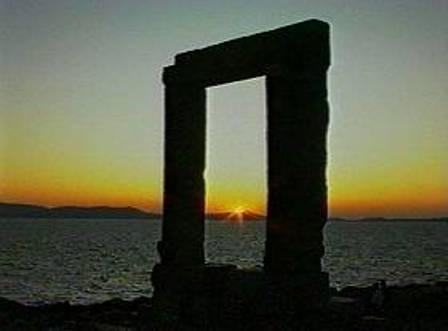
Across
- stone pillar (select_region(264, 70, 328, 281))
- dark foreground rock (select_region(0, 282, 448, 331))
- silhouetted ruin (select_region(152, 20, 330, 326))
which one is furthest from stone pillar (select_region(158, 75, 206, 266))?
stone pillar (select_region(264, 70, 328, 281))

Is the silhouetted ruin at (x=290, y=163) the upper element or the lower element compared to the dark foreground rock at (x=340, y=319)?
upper

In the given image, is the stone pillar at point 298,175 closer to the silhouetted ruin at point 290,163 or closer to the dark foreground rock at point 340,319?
the silhouetted ruin at point 290,163

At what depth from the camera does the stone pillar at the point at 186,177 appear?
15.4 metres

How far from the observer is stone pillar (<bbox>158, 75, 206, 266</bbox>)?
50.6 ft

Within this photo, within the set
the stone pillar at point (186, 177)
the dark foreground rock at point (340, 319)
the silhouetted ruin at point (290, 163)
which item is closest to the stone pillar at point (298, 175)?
the silhouetted ruin at point (290, 163)

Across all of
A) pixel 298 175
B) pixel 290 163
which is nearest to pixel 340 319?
pixel 298 175

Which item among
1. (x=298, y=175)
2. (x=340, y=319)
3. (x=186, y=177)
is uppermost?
(x=186, y=177)

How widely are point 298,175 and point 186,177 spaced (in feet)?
10.9

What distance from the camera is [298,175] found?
12.9 m

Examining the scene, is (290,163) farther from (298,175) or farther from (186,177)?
(186,177)

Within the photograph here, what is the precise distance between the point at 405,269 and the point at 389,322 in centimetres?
5308

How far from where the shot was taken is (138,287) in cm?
4803

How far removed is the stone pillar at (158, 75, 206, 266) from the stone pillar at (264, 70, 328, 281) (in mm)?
2801

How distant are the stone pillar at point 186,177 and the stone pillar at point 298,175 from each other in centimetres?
280
